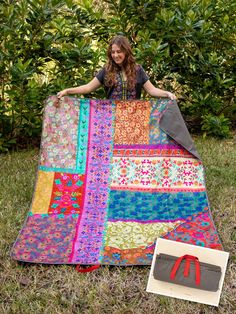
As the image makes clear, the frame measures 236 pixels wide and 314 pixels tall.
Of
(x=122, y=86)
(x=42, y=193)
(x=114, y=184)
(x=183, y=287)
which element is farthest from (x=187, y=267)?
(x=122, y=86)

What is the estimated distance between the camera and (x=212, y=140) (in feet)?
16.3

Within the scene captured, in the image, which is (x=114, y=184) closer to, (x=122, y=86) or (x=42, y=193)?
(x=42, y=193)

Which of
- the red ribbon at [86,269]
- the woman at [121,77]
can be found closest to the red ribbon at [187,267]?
the red ribbon at [86,269]

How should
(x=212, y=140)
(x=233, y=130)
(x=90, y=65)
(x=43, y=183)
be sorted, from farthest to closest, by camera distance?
(x=233, y=130) → (x=212, y=140) → (x=90, y=65) → (x=43, y=183)

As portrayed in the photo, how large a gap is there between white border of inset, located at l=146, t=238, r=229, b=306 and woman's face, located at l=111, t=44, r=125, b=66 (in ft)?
4.89

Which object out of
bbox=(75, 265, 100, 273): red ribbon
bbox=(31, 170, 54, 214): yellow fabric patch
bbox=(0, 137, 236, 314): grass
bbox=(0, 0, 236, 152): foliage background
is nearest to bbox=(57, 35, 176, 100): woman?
bbox=(31, 170, 54, 214): yellow fabric patch

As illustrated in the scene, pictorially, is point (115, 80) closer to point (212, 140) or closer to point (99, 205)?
point (99, 205)

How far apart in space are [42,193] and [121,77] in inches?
42.0

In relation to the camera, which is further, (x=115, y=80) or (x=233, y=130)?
(x=233, y=130)

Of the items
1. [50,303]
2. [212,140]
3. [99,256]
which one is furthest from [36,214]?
[212,140]

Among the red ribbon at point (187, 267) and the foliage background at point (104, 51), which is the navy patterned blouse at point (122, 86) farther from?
the red ribbon at point (187, 267)

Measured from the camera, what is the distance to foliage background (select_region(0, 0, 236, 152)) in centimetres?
415

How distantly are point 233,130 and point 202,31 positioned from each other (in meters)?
1.39

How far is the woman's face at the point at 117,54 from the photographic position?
333cm
